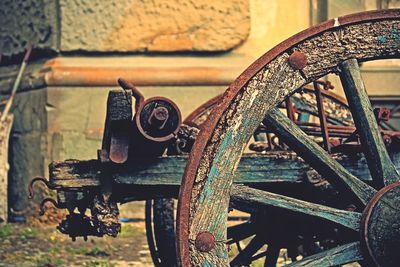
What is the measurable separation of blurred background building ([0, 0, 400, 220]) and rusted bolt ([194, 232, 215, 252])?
147 inches

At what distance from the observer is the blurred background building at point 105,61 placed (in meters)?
6.21

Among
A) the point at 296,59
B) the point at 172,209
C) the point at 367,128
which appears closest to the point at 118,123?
the point at 296,59

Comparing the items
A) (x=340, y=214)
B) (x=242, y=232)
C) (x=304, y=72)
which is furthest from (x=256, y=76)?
(x=242, y=232)

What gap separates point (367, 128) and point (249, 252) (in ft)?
3.18

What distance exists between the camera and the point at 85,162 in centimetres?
284

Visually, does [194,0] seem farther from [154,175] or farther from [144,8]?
[154,175]

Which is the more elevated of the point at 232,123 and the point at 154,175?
the point at 232,123

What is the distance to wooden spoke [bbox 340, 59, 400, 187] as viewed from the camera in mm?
2670

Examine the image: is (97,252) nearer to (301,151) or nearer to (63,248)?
(63,248)

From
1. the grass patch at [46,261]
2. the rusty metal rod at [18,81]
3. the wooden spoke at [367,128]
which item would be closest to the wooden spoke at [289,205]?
the wooden spoke at [367,128]

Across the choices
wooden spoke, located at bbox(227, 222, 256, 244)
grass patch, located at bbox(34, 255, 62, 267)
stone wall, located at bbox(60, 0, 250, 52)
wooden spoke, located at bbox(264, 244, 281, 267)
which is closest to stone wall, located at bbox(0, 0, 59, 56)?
stone wall, located at bbox(60, 0, 250, 52)

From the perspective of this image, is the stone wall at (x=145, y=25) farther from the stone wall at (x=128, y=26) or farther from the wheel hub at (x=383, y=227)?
the wheel hub at (x=383, y=227)

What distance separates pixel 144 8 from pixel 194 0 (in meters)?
0.37

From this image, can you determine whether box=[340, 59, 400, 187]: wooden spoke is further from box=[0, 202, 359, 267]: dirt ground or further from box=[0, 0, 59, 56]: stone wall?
box=[0, 0, 59, 56]: stone wall
